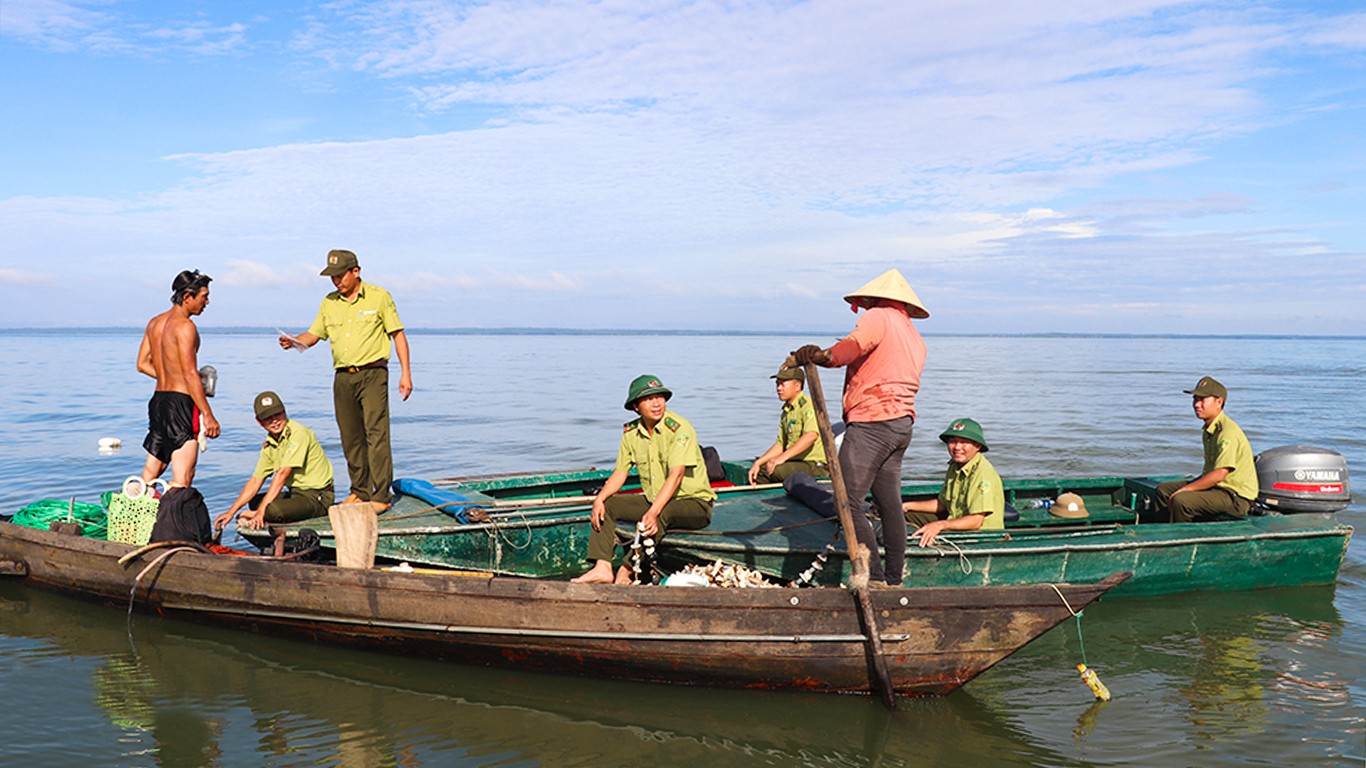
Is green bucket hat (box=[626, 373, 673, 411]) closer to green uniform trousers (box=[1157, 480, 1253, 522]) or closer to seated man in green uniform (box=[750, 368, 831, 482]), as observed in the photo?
seated man in green uniform (box=[750, 368, 831, 482])

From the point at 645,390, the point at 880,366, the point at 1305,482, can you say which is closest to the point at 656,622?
the point at 645,390

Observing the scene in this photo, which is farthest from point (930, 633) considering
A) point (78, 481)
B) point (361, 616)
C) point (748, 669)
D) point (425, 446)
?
point (425, 446)

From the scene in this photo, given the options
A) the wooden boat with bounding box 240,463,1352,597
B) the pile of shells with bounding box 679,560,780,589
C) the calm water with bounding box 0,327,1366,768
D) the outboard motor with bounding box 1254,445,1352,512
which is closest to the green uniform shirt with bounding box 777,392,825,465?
the wooden boat with bounding box 240,463,1352,597

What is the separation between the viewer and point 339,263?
8266mm

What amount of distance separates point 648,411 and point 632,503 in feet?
3.06

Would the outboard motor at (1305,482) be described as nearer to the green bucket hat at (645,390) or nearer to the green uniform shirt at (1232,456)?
the green uniform shirt at (1232,456)

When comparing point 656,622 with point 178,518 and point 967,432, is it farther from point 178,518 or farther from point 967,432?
point 178,518

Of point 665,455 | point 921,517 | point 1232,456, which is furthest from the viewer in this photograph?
point 1232,456

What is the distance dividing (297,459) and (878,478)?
5034 millimetres

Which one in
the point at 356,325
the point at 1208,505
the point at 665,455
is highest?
the point at 356,325

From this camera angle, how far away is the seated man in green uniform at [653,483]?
7.24 metres

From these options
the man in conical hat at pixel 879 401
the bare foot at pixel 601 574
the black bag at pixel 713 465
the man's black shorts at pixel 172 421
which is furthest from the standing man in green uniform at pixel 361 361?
the man in conical hat at pixel 879 401

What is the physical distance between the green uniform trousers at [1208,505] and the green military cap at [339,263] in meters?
7.96

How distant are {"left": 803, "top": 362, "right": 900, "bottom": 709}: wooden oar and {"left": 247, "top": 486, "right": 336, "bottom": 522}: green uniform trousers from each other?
4.80 meters
